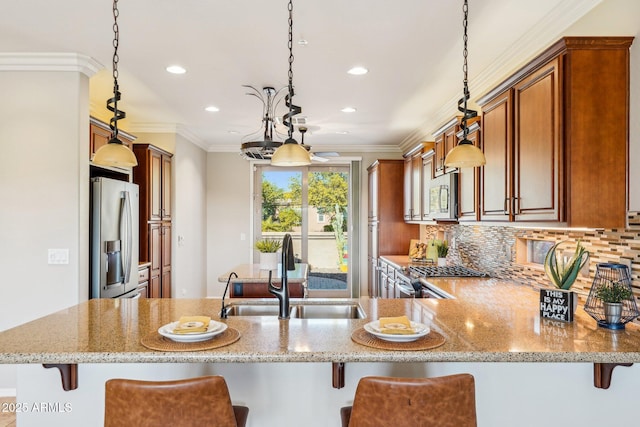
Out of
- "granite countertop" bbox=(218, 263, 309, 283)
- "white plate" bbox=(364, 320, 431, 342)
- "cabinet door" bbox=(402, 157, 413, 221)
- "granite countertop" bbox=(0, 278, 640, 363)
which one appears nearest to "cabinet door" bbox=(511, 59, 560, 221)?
"granite countertop" bbox=(0, 278, 640, 363)

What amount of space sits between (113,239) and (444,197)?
9.68 feet

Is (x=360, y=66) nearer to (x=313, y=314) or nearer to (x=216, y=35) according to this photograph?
(x=216, y=35)

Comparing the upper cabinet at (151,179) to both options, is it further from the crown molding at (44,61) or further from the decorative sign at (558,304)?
the decorative sign at (558,304)

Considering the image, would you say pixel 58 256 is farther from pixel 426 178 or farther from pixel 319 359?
pixel 426 178

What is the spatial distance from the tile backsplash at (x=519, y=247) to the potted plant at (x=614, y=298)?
25cm

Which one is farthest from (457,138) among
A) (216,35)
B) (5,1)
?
(5,1)

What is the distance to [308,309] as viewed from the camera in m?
2.42

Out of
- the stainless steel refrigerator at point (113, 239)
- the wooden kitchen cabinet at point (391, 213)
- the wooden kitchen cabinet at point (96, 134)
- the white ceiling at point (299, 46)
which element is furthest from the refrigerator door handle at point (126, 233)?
the wooden kitchen cabinet at point (391, 213)

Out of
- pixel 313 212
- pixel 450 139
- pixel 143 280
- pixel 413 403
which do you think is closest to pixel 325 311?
pixel 413 403

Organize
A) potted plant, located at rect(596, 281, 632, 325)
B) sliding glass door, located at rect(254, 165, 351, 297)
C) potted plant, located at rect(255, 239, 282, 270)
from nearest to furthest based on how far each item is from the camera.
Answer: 1. potted plant, located at rect(596, 281, 632, 325)
2. potted plant, located at rect(255, 239, 282, 270)
3. sliding glass door, located at rect(254, 165, 351, 297)

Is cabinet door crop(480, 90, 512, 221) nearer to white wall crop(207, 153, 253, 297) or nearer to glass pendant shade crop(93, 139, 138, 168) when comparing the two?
glass pendant shade crop(93, 139, 138, 168)

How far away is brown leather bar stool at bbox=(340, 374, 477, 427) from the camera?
1.37 m

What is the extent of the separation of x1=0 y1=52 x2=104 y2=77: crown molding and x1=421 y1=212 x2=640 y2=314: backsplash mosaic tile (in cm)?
353

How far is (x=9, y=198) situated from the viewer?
313cm
